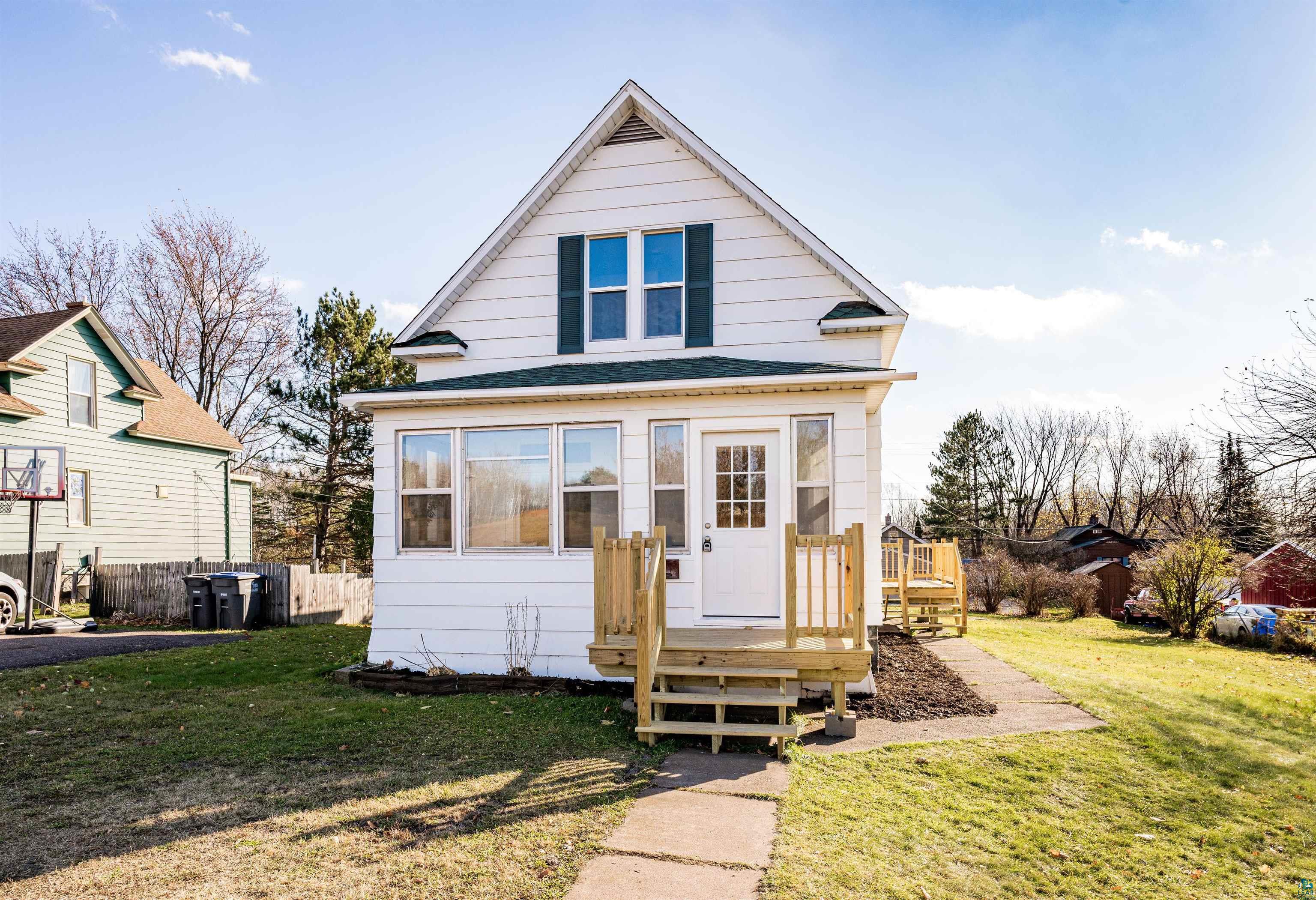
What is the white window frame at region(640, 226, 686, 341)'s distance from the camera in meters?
9.00

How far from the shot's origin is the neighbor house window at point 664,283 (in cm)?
908

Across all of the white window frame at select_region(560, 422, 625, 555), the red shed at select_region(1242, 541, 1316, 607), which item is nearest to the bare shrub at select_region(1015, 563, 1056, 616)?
the red shed at select_region(1242, 541, 1316, 607)

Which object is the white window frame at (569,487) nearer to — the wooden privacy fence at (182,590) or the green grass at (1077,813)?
the green grass at (1077,813)

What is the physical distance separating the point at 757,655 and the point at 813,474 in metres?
2.26

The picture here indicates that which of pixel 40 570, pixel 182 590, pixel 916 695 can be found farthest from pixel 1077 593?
pixel 40 570

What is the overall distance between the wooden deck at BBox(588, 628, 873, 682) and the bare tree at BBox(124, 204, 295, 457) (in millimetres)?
22137

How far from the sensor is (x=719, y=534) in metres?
7.88

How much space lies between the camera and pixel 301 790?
4.61m

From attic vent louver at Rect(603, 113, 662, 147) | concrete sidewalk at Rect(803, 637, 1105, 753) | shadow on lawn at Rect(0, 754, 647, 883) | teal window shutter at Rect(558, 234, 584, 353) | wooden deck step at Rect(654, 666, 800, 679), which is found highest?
attic vent louver at Rect(603, 113, 662, 147)

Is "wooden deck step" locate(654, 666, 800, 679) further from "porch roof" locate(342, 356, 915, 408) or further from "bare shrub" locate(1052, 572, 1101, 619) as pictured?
"bare shrub" locate(1052, 572, 1101, 619)

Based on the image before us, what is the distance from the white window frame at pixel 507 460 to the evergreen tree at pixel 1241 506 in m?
11.6

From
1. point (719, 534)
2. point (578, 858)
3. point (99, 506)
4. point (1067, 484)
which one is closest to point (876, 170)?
point (719, 534)

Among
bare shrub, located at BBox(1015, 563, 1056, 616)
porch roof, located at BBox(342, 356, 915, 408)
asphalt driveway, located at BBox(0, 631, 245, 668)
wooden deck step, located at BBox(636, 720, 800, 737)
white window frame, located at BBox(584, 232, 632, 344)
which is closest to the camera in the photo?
wooden deck step, located at BBox(636, 720, 800, 737)

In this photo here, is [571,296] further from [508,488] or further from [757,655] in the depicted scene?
[757,655]
